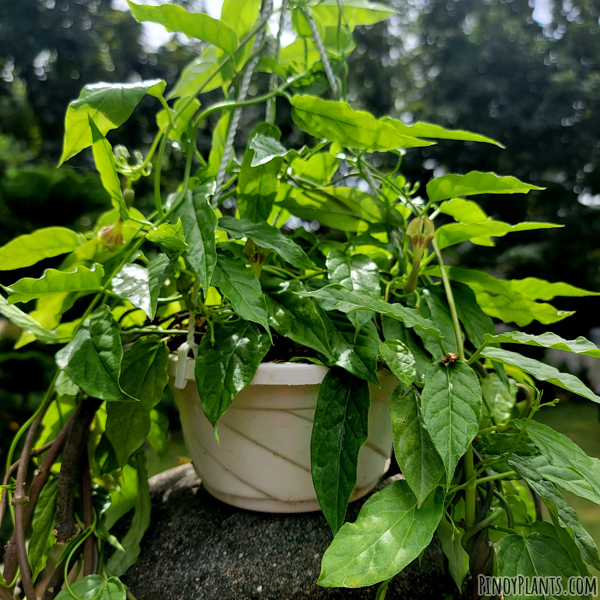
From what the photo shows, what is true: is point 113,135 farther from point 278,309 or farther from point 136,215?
point 278,309

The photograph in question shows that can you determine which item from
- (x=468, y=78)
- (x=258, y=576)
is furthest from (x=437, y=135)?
(x=468, y=78)

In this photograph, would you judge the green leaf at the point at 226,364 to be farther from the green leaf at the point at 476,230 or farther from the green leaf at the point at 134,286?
the green leaf at the point at 476,230

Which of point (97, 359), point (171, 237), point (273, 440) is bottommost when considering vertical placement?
point (273, 440)

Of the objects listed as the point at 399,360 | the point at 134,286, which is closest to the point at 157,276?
the point at 134,286

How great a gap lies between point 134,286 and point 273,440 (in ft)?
0.74

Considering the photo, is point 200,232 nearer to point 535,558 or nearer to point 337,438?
point 337,438

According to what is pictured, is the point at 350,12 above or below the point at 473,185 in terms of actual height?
above

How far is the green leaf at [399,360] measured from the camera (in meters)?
0.39

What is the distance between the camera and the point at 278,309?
0.48 metres

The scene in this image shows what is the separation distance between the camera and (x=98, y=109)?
1.46 ft

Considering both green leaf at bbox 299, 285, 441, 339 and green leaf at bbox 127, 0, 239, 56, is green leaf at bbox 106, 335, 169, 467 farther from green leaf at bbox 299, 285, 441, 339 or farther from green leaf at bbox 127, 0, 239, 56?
green leaf at bbox 127, 0, 239, 56

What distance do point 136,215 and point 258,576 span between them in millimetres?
499

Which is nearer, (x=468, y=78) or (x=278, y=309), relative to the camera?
(x=278, y=309)

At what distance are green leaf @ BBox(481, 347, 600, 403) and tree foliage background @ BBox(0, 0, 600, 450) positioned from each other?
→ 383 centimetres
